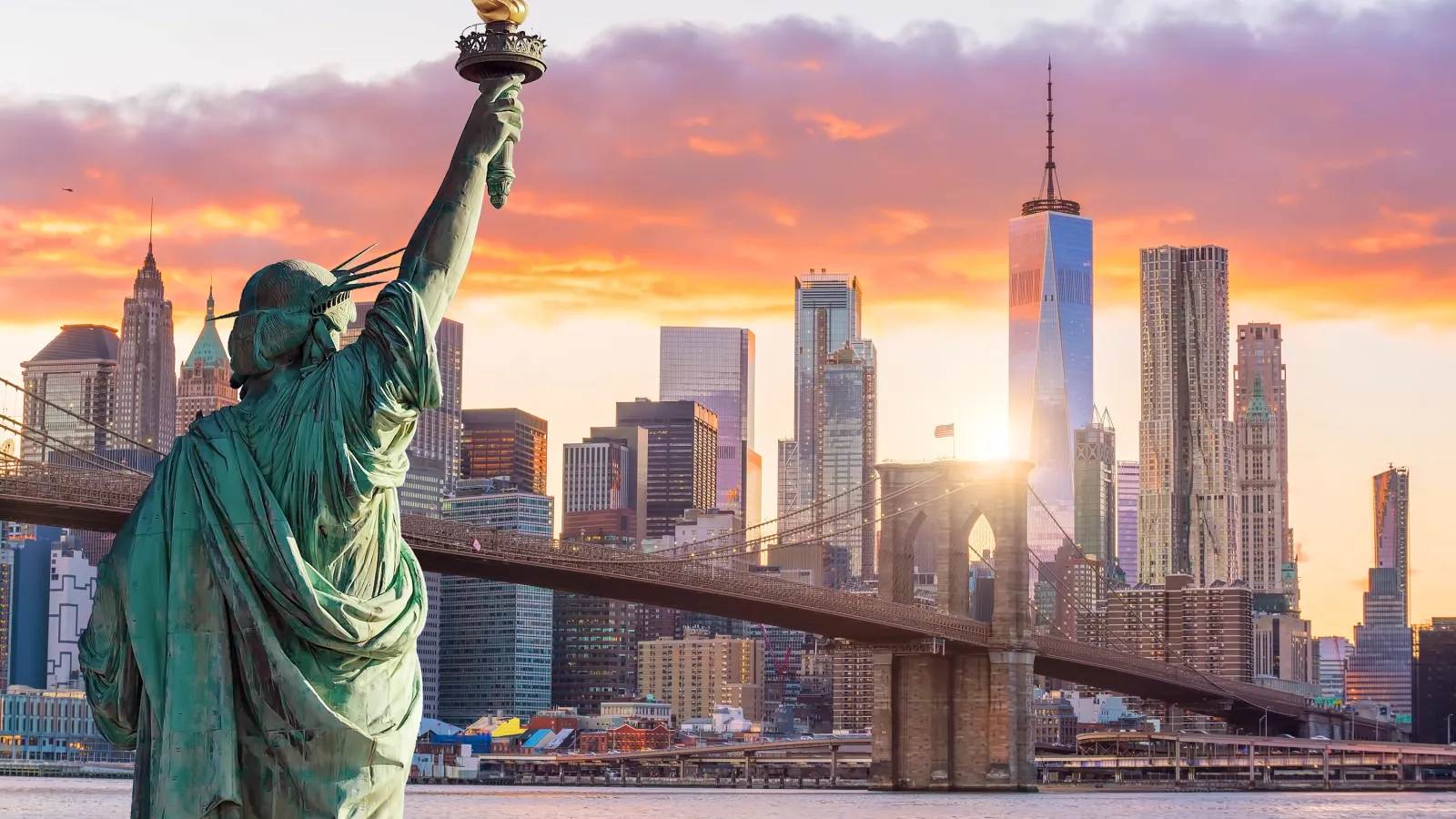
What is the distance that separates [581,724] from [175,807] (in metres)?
138

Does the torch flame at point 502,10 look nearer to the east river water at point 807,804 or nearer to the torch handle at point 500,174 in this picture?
the torch handle at point 500,174

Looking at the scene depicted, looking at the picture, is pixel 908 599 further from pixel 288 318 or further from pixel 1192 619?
pixel 1192 619

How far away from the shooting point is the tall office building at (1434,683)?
144000 millimetres

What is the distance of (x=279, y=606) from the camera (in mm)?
7020

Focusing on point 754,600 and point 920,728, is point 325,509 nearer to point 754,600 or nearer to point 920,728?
point 754,600

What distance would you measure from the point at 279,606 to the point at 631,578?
4889 centimetres

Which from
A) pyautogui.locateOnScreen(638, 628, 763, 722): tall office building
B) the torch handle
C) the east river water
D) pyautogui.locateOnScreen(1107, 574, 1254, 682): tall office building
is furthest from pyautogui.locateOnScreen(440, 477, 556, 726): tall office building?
the torch handle

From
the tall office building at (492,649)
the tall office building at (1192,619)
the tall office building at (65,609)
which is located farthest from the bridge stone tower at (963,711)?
the tall office building at (65,609)

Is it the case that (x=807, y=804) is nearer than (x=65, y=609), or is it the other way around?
(x=807, y=804)

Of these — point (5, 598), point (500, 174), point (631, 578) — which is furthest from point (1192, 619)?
point (500, 174)

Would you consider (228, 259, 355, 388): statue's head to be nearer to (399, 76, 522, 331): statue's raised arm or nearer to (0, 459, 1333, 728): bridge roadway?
(399, 76, 522, 331): statue's raised arm

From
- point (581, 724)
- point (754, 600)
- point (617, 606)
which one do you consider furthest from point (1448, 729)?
point (754, 600)

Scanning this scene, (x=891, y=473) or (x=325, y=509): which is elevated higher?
(x=891, y=473)

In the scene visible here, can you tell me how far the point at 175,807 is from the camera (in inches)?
276
